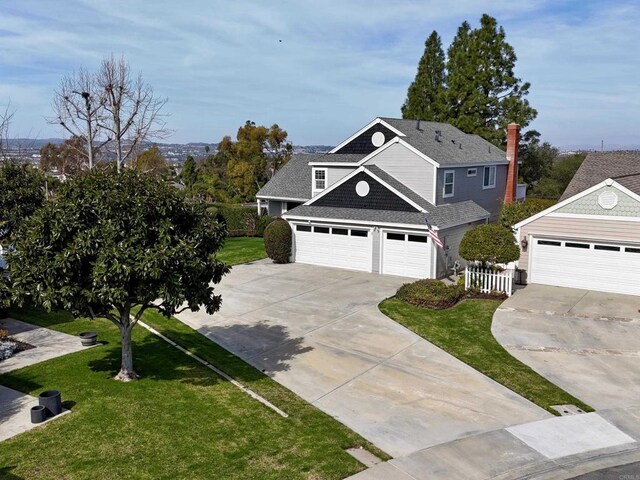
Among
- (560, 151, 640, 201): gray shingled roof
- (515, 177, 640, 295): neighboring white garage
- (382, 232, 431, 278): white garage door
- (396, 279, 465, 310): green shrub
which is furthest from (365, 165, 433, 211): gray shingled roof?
(560, 151, 640, 201): gray shingled roof

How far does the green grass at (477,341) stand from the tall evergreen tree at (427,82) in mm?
35288

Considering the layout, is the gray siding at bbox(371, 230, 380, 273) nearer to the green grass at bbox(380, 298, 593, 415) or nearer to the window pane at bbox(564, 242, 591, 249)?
the green grass at bbox(380, 298, 593, 415)

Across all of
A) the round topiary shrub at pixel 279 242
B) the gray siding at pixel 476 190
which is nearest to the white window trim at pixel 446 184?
the gray siding at pixel 476 190

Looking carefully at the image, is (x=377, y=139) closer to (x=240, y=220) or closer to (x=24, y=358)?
(x=240, y=220)

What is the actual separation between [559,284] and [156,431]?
704 inches

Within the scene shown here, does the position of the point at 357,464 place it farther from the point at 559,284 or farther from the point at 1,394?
the point at 559,284

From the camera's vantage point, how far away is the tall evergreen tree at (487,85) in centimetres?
4697

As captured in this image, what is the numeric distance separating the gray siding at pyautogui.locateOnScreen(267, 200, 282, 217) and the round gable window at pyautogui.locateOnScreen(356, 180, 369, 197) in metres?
12.3

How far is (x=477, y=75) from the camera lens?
155 feet

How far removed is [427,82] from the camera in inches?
2080

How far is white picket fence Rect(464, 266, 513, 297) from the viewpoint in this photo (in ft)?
68.9

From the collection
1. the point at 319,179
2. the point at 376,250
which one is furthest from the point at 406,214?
the point at 319,179

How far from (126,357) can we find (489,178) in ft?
86.1

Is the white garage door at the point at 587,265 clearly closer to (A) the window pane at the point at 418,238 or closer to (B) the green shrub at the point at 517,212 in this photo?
(B) the green shrub at the point at 517,212
